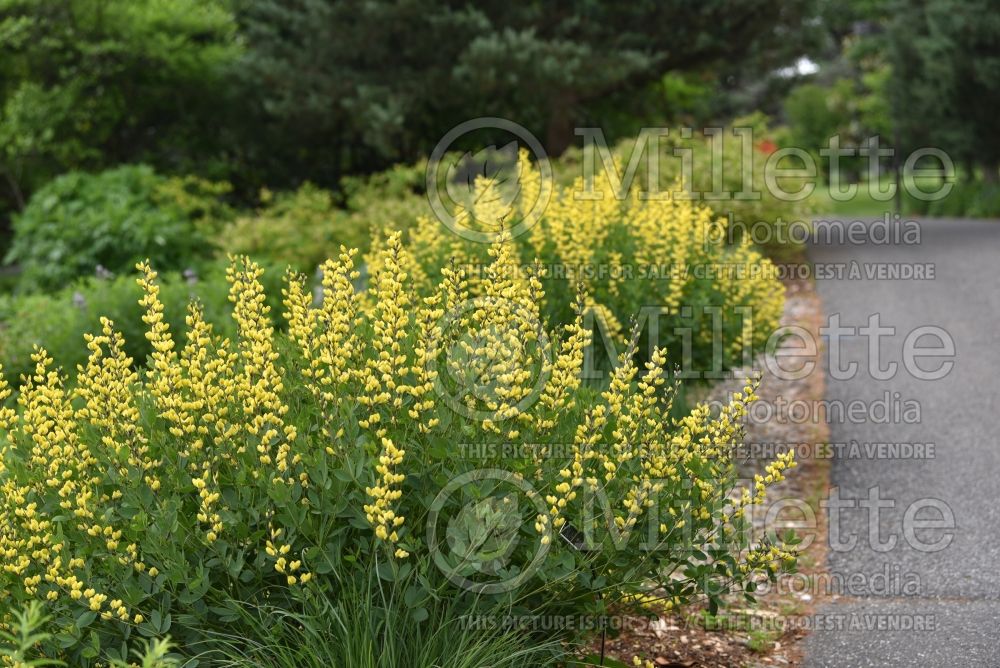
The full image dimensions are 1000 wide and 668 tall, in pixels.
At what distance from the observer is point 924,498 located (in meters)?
6.24

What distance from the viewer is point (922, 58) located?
74.9 feet

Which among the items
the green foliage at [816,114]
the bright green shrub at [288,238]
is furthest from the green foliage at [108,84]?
the green foliage at [816,114]

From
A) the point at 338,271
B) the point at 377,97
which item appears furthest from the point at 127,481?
the point at 377,97

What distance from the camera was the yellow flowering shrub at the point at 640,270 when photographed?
6.37 m

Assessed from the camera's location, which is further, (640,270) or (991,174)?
(991,174)

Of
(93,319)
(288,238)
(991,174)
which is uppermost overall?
(991,174)

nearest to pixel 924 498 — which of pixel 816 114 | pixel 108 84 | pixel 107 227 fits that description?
pixel 107 227

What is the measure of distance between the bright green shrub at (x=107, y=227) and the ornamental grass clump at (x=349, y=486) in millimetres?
9478

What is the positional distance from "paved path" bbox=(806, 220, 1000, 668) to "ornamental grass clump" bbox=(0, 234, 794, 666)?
1.15 meters

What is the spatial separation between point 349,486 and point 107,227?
10509 millimetres

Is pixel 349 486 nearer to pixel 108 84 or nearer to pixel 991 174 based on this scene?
pixel 108 84

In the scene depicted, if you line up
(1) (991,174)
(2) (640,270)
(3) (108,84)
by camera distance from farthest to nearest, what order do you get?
(1) (991,174), (3) (108,84), (2) (640,270)

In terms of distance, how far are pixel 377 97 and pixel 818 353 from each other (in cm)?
779

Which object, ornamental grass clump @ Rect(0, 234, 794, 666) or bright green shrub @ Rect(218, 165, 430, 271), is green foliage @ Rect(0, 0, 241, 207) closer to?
bright green shrub @ Rect(218, 165, 430, 271)
